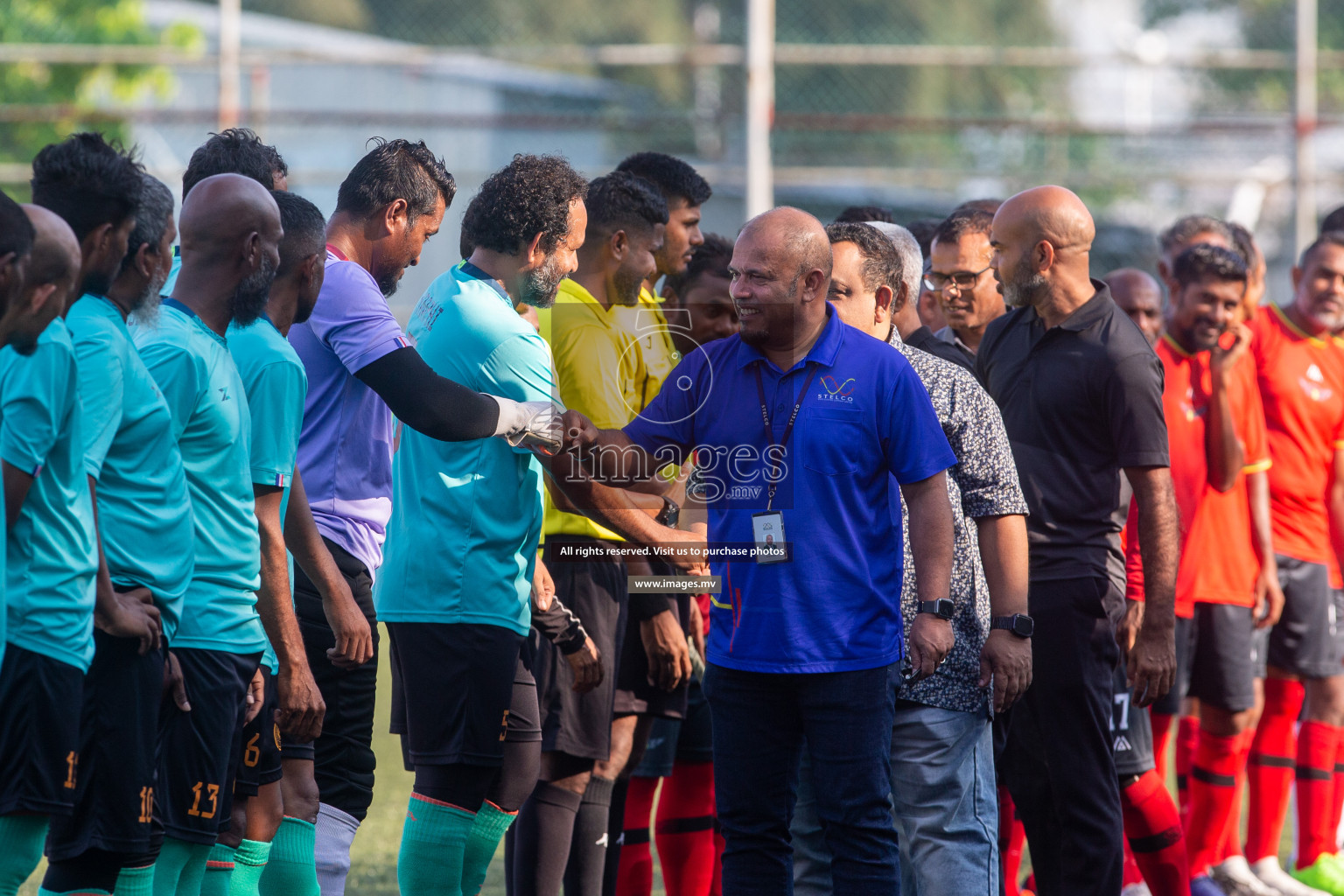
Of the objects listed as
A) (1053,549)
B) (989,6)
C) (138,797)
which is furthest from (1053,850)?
(989,6)

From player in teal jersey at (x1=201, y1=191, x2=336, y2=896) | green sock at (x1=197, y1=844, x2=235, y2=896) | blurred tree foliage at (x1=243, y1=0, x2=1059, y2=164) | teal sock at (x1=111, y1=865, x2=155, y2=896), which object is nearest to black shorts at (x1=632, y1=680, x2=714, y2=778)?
player in teal jersey at (x1=201, y1=191, x2=336, y2=896)

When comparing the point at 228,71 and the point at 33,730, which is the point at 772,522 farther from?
the point at 228,71

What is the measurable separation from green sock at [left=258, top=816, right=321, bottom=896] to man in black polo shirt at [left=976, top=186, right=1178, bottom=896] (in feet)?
6.62

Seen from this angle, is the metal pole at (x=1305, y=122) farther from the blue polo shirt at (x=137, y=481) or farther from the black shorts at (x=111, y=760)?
the black shorts at (x=111, y=760)

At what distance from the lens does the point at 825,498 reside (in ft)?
11.9

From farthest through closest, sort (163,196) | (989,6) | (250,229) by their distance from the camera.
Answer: (989,6)
(250,229)
(163,196)

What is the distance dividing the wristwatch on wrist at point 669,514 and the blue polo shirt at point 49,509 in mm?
1878

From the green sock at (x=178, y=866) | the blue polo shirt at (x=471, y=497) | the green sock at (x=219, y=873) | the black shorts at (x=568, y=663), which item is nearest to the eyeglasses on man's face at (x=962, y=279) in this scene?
the black shorts at (x=568, y=663)

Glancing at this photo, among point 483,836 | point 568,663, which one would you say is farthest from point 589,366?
point 483,836

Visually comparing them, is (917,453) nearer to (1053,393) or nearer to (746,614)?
(746,614)

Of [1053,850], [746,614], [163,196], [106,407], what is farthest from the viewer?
[1053,850]

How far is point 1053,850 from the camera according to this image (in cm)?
439

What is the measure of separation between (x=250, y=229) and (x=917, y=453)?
1647 millimetres

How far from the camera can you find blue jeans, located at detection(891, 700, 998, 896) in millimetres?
3812
